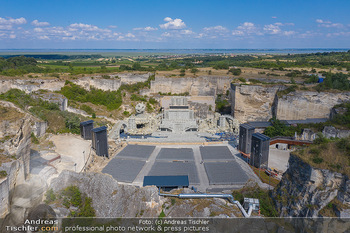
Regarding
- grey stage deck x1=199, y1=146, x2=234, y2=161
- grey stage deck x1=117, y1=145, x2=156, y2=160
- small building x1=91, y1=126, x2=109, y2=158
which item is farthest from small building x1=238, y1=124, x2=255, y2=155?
small building x1=91, y1=126, x2=109, y2=158

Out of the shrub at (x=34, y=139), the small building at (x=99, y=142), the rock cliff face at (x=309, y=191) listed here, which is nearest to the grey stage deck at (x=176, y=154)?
the small building at (x=99, y=142)

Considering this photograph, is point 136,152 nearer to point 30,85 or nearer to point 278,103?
point 278,103

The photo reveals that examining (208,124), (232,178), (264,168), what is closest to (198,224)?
(232,178)

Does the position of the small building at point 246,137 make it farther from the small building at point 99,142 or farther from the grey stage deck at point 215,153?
the small building at point 99,142

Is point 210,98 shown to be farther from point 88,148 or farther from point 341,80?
point 88,148

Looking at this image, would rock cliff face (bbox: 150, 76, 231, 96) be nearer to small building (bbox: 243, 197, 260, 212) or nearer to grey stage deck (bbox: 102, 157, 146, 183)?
grey stage deck (bbox: 102, 157, 146, 183)
